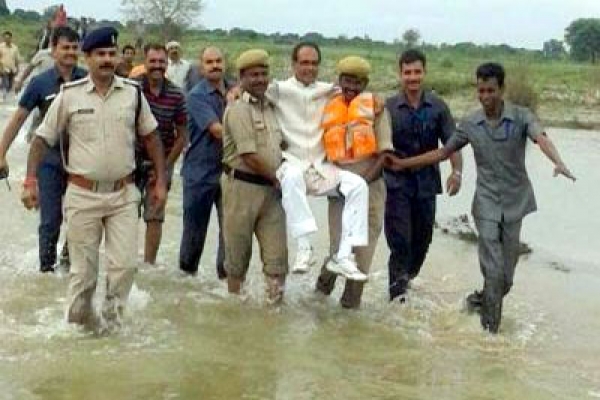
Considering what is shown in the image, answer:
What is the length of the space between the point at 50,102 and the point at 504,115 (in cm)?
311

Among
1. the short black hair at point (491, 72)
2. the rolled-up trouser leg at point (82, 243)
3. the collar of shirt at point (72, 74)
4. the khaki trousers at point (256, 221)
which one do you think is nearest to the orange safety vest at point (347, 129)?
the khaki trousers at point (256, 221)

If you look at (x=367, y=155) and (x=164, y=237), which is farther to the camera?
(x=164, y=237)

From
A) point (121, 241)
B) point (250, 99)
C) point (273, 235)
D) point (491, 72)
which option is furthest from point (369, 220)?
point (121, 241)

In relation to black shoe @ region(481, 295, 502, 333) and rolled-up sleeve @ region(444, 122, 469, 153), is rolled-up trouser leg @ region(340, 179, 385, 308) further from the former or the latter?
black shoe @ region(481, 295, 502, 333)

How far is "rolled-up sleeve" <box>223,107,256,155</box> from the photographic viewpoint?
785 cm

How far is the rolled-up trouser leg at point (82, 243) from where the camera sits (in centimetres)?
728

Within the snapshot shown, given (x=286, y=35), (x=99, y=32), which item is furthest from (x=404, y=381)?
(x=286, y=35)

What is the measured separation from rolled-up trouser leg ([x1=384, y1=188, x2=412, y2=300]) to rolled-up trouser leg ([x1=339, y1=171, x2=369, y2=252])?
83 cm

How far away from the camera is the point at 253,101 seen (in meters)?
7.96

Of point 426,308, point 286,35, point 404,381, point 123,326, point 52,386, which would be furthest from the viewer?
point 286,35

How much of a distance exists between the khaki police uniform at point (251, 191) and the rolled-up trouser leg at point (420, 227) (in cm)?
112

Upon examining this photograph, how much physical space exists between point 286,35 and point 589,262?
4034 inches

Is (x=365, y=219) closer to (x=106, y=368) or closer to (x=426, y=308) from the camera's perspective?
(x=426, y=308)

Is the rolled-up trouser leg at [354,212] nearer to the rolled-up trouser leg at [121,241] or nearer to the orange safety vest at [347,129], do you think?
the orange safety vest at [347,129]
